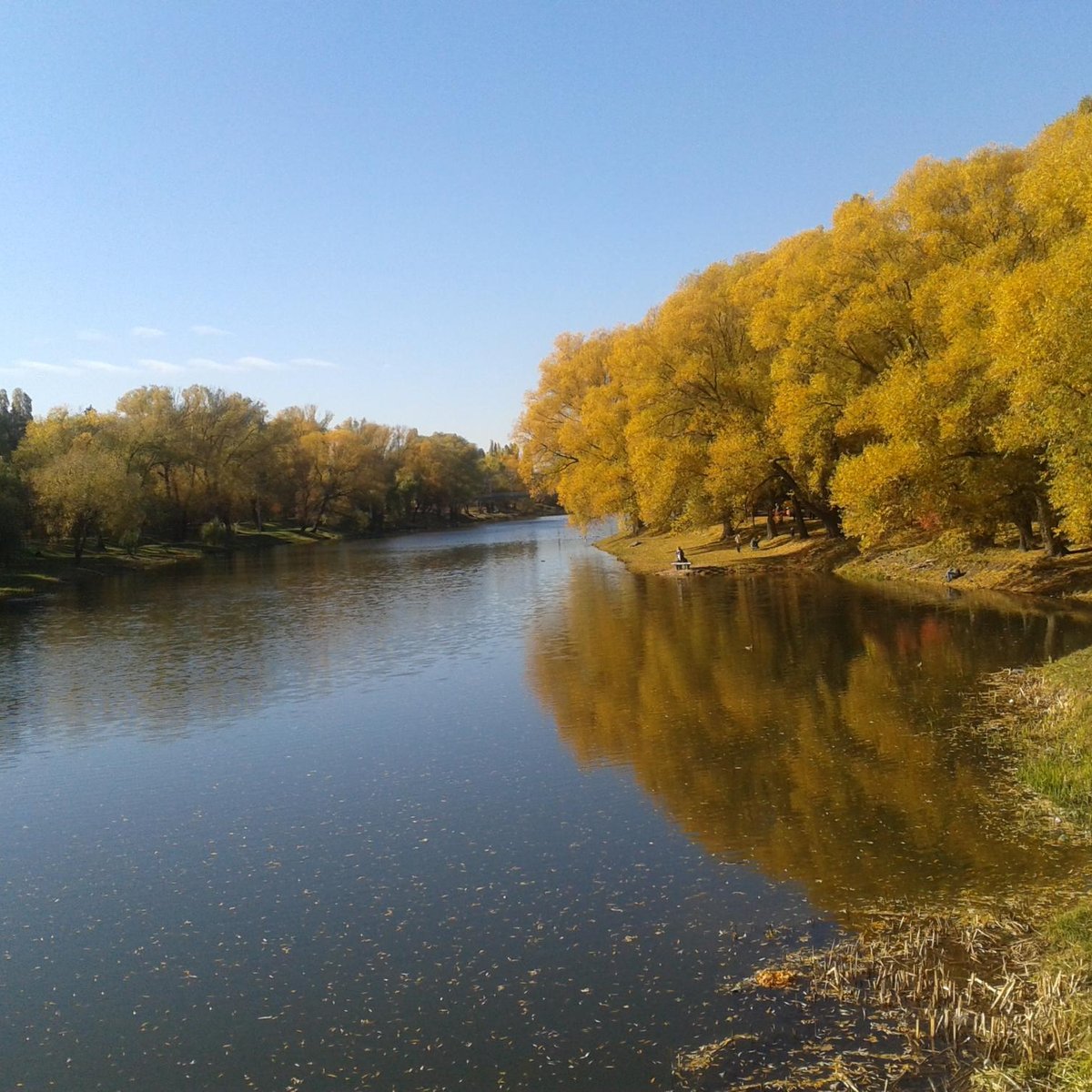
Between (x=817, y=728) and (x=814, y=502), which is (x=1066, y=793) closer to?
(x=817, y=728)

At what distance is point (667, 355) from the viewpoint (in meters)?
48.6

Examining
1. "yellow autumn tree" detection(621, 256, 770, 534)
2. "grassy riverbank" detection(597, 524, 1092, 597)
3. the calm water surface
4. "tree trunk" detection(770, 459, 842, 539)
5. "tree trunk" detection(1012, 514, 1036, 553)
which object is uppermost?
"yellow autumn tree" detection(621, 256, 770, 534)

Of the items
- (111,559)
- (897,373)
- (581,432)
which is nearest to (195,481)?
(111,559)

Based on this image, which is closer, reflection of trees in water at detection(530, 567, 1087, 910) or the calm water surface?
the calm water surface

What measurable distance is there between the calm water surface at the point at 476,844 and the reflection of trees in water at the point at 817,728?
0.27 ft

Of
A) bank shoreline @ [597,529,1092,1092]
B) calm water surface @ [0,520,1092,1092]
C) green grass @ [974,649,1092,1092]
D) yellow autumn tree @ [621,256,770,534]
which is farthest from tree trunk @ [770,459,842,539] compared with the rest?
bank shoreline @ [597,529,1092,1092]

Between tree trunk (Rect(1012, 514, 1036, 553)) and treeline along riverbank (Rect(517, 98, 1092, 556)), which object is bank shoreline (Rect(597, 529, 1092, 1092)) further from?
tree trunk (Rect(1012, 514, 1036, 553))

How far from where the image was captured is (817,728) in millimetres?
18141

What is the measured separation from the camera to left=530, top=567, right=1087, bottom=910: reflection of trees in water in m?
11.9

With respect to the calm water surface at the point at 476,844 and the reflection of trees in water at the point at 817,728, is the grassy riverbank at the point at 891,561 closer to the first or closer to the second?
the reflection of trees in water at the point at 817,728

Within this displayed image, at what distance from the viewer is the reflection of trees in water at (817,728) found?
11.9 metres

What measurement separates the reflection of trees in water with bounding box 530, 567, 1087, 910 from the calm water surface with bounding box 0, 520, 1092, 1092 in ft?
0.27

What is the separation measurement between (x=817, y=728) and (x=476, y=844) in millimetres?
7718

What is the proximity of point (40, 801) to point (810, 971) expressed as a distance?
46.5 feet
